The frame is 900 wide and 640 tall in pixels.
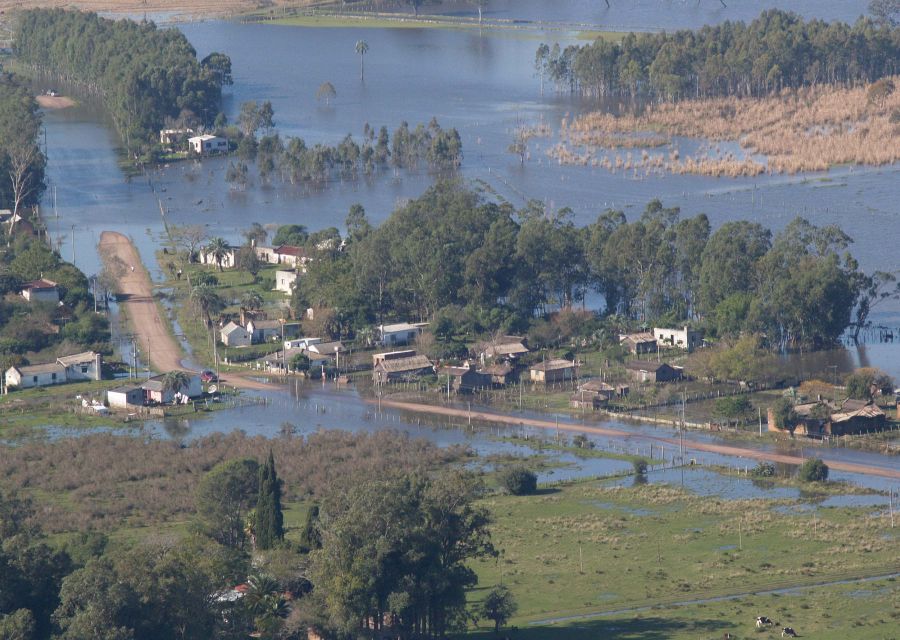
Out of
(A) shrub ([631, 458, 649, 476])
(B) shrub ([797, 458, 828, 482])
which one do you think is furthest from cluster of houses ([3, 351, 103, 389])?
(B) shrub ([797, 458, 828, 482])

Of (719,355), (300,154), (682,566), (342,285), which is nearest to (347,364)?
(342,285)

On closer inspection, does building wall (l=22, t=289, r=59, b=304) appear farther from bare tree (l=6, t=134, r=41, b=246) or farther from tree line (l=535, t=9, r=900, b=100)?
tree line (l=535, t=9, r=900, b=100)

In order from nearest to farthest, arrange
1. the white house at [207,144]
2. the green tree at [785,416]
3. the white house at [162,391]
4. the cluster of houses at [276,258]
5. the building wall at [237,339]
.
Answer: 1. the green tree at [785,416]
2. the white house at [162,391]
3. the building wall at [237,339]
4. the cluster of houses at [276,258]
5. the white house at [207,144]

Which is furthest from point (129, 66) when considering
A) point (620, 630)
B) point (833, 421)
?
point (620, 630)

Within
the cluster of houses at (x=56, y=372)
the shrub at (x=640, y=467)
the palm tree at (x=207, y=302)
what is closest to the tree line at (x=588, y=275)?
the palm tree at (x=207, y=302)

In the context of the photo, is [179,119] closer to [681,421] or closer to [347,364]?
[347,364]

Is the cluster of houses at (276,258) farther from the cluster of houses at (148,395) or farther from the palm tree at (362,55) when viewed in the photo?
the palm tree at (362,55)
